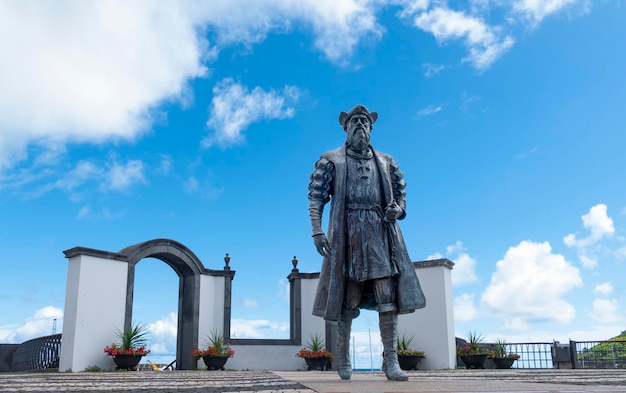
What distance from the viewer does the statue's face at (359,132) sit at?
468 centimetres

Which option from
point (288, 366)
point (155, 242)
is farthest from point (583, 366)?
point (155, 242)

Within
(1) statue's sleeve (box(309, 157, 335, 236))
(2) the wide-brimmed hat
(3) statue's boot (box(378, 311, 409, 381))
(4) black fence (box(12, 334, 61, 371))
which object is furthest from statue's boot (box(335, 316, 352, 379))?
(4) black fence (box(12, 334, 61, 371))

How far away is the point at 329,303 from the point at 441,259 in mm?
8930

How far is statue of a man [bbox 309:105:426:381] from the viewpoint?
435 centimetres

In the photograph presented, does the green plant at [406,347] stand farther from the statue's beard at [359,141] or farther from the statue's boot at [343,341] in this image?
the statue's beard at [359,141]

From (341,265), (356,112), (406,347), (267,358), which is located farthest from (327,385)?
(267,358)

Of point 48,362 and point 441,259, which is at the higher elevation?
point 441,259

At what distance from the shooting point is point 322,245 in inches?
176

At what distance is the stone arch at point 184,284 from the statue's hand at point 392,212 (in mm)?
9620

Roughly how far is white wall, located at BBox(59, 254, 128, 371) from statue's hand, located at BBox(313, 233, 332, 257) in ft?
28.6

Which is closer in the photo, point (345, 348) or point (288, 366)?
point (345, 348)

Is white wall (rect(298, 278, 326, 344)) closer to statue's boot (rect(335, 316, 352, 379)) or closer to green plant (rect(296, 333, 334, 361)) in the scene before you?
green plant (rect(296, 333, 334, 361))

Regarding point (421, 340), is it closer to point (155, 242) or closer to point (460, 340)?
point (460, 340)

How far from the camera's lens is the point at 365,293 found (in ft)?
15.1
